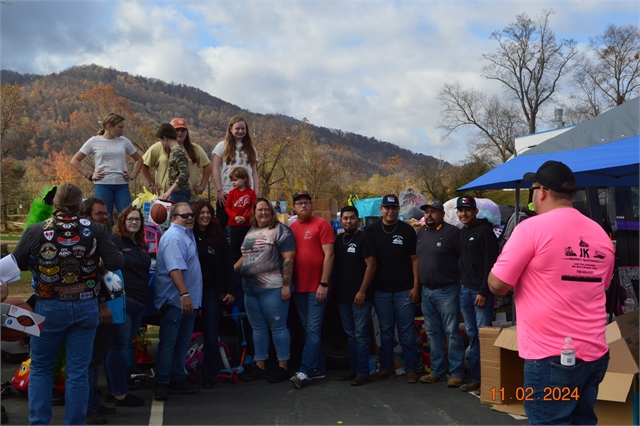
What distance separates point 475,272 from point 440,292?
0.49 metres

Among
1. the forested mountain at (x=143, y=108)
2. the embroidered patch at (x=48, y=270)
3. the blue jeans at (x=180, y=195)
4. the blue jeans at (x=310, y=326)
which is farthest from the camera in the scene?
the forested mountain at (x=143, y=108)

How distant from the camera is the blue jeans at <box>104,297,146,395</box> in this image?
5856 millimetres

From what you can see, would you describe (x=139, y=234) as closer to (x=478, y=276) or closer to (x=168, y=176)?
(x=168, y=176)

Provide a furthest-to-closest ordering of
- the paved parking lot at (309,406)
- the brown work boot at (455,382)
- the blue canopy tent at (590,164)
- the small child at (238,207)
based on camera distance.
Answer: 1. the small child at (238,207)
2. the brown work boot at (455,382)
3. the paved parking lot at (309,406)
4. the blue canopy tent at (590,164)

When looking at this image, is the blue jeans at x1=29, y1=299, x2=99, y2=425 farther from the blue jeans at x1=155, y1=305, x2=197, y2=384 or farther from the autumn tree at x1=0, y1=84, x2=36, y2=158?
the autumn tree at x1=0, y1=84, x2=36, y2=158

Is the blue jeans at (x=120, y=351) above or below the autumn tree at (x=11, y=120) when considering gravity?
below

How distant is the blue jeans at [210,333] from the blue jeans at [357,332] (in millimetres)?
1476

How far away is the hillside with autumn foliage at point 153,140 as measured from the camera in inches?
1428

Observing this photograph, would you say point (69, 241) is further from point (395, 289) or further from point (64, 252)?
point (395, 289)

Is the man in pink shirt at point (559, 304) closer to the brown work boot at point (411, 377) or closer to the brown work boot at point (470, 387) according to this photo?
the brown work boot at point (470, 387)

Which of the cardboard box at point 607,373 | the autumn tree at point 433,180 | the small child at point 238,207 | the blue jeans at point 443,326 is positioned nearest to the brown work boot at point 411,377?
the blue jeans at point 443,326

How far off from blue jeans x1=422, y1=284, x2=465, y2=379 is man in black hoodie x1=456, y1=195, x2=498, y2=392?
12 cm

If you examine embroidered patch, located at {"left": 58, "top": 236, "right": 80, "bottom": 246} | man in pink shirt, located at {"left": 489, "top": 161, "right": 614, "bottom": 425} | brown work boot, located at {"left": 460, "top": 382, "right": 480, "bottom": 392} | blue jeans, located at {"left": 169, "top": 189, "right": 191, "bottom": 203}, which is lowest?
brown work boot, located at {"left": 460, "top": 382, "right": 480, "bottom": 392}

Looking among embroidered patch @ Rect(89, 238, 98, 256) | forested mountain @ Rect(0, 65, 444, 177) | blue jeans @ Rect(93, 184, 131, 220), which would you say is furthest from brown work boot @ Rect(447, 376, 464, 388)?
forested mountain @ Rect(0, 65, 444, 177)
